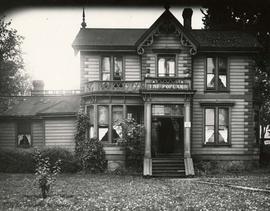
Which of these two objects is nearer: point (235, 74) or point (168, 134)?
point (235, 74)

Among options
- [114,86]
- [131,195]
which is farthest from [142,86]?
[131,195]

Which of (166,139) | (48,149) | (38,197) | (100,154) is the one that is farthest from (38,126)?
(38,197)

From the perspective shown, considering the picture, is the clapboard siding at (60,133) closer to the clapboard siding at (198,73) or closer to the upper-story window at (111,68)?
the upper-story window at (111,68)

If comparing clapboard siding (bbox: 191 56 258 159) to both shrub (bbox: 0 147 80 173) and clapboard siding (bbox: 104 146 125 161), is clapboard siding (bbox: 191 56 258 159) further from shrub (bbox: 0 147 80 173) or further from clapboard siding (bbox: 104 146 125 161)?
shrub (bbox: 0 147 80 173)

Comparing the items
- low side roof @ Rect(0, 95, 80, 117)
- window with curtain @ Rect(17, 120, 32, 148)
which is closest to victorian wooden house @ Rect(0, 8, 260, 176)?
low side roof @ Rect(0, 95, 80, 117)

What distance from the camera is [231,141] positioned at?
2783cm

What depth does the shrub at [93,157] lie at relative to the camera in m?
25.9

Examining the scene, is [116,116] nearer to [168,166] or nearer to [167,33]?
[168,166]

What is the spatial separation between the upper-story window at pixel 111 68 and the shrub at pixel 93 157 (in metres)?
4.81

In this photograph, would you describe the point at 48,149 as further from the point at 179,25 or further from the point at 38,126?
the point at 179,25

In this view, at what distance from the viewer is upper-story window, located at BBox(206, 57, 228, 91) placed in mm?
28109

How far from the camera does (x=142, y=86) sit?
2700cm

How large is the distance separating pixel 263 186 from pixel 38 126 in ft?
60.7

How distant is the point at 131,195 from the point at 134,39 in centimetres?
1513
